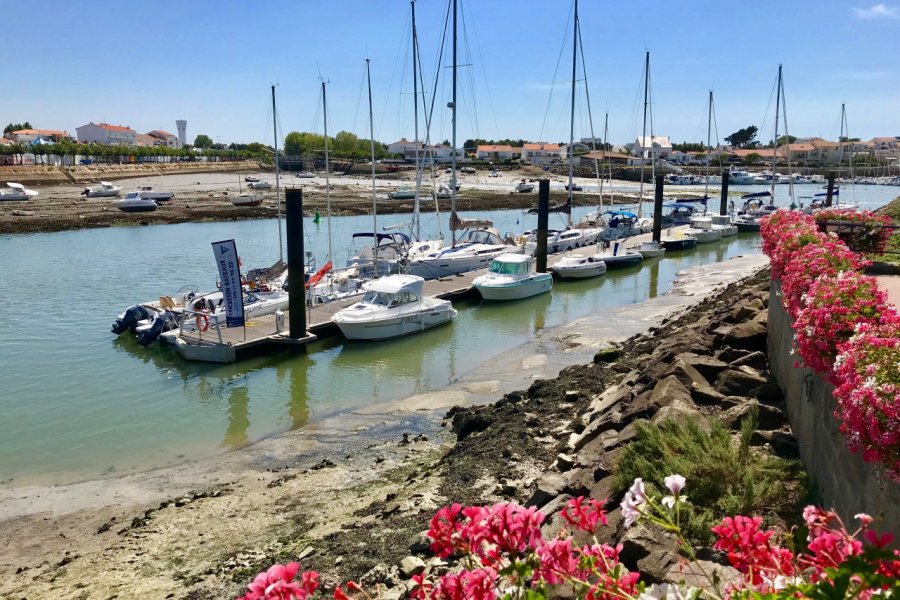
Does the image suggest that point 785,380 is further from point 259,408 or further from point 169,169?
point 169,169

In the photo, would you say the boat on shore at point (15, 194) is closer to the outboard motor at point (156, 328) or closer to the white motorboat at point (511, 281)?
the outboard motor at point (156, 328)

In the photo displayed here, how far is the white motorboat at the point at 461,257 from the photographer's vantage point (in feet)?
117

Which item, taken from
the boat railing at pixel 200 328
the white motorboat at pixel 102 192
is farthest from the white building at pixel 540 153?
the boat railing at pixel 200 328

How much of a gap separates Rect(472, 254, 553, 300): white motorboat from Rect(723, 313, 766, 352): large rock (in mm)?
18712

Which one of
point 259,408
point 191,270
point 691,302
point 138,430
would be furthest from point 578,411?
point 191,270

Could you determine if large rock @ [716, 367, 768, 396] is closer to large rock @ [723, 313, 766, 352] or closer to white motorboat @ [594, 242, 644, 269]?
large rock @ [723, 313, 766, 352]

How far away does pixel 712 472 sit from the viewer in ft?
24.7

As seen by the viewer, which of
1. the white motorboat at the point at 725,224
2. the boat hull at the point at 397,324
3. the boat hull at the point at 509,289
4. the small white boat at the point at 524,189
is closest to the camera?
the boat hull at the point at 397,324

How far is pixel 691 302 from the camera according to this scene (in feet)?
104

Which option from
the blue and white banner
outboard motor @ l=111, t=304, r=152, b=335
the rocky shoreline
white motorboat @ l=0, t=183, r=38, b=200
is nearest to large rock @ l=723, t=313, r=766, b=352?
the rocky shoreline

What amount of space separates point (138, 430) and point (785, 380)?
1440 cm

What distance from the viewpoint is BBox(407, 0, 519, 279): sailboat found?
3584 cm

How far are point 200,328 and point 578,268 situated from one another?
21498 mm

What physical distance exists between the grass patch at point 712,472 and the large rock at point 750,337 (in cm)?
477
